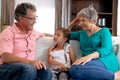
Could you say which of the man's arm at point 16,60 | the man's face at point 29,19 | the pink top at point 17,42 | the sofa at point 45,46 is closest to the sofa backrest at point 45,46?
the sofa at point 45,46

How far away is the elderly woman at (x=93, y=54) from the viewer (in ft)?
7.10

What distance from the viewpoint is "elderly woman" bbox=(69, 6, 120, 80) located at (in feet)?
7.10

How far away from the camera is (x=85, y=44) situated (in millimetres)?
Result: 2467

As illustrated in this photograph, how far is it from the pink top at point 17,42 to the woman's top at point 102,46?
1.65 feet

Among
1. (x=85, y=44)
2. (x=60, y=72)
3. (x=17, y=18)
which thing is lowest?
(x=60, y=72)

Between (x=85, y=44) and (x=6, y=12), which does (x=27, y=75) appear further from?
(x=6, y=12)

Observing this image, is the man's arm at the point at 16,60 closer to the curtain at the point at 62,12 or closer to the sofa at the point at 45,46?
Answer: the sofa at the point at 45,46

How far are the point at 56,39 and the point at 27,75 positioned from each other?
79 centimetres

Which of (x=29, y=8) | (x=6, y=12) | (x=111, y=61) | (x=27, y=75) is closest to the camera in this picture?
(x=27, y=75)

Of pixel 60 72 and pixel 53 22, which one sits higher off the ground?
pixel 53 22

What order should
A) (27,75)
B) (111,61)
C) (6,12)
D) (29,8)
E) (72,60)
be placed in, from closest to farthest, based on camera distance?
(27,75) < (29,8) < (111,61) < (72,60) < (6,12)

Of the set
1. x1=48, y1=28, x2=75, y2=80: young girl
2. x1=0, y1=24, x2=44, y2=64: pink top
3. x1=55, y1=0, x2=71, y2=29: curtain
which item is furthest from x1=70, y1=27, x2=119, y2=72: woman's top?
x1=55, y1=0, x2=71, y2=29: curtain

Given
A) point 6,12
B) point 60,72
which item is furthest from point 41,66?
point 6,12

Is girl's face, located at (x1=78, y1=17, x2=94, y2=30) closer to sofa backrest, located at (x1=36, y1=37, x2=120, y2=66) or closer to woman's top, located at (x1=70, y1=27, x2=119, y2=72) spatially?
woman's top, located at (x1=70, y1=27, x2=119, y2=72)
